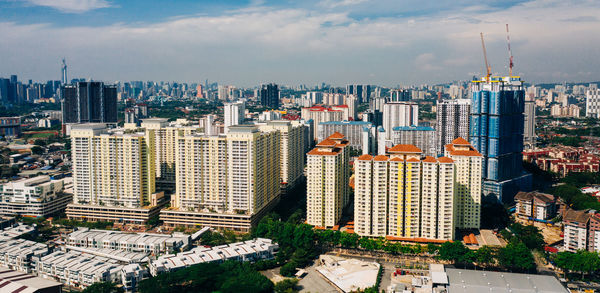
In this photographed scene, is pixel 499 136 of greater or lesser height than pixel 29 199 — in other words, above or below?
above

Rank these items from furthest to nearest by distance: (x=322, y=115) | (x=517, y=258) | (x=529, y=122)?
1. (x=322, y=115)
2. (x=529, y=122)
3. (x=517, y=258)

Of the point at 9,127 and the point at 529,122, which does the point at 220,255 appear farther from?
the point at 9,127

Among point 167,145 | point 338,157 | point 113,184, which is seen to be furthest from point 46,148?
point 338,157

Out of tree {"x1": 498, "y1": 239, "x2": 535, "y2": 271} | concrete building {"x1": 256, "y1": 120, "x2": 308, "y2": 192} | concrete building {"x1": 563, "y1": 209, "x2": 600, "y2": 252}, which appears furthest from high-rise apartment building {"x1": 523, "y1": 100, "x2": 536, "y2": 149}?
tree {"x1": 498, "y1": 239, "x2": 535, "y2": 271}

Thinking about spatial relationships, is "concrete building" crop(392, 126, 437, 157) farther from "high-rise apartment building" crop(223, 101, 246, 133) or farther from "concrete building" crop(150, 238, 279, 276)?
"concrete building" crop(150, 238, 279, 276)

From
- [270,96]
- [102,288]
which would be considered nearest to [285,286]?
[102,288]

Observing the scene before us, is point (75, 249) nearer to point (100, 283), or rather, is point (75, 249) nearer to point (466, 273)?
point (100, 283)
